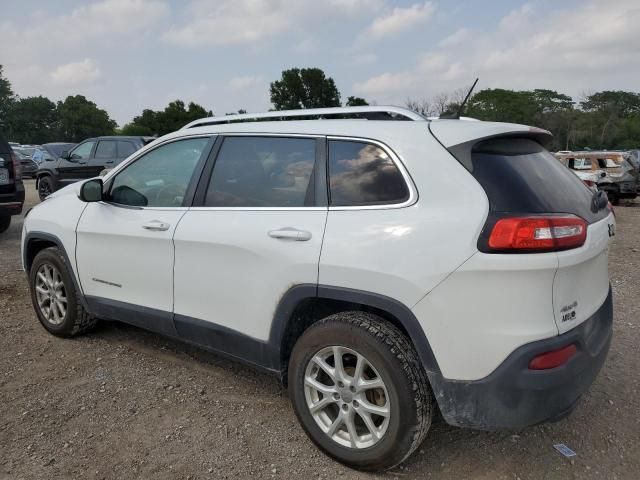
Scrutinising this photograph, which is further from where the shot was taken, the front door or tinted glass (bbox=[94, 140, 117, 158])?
tinted glass (bbox=[94, 140, 117, 158])

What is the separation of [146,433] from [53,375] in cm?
111

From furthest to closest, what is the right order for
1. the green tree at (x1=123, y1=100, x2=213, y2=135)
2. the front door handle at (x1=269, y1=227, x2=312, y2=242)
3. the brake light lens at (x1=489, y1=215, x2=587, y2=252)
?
the green tree at (x1=123, y1=100, x2=213, y2=135) < the front door handle at (x1=269, y1=227, x2=312, y2=242) < the brake light lens at (x1=489, y1=215, x2=587, y2=252)

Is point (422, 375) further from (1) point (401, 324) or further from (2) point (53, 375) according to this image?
(2) point (53, 375)

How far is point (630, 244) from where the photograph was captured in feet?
29.5

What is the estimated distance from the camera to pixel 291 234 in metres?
2.72

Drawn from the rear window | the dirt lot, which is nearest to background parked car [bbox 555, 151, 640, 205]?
the dirt lot

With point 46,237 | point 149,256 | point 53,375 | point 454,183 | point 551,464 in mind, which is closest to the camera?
point 454,183

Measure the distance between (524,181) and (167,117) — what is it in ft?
176

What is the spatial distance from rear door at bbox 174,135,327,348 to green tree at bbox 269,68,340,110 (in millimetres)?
52520

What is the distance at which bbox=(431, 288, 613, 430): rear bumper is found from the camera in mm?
2229

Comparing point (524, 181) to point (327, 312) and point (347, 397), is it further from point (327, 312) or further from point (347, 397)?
point (347, 397)

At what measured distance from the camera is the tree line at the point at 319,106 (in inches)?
2135

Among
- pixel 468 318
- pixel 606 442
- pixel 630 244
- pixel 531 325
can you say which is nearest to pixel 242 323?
pixel 468 318

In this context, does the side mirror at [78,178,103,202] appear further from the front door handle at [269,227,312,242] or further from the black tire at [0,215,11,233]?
the black tire at [0,215,11,233]
